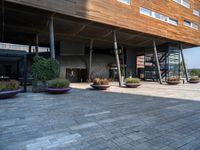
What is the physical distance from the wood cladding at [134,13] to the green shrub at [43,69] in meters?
3.78

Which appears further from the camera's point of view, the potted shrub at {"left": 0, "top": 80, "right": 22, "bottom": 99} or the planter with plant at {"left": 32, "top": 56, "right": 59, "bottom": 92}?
the planter with plant at {"left": 32, "top": 56, "right": 59, "bottom": 92}

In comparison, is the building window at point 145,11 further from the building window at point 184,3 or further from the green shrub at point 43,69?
the green shrub at point 43,69

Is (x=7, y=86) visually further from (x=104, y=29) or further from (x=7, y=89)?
(x=104, y=29)

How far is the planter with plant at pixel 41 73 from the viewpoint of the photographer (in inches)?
417

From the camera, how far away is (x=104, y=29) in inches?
628

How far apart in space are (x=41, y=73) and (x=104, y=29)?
335 inches

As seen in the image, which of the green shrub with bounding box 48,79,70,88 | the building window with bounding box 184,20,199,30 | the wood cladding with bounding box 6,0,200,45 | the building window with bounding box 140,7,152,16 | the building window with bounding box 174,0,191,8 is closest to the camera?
the green shrub with bounding box 48,79,70,88

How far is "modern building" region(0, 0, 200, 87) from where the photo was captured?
469 inches

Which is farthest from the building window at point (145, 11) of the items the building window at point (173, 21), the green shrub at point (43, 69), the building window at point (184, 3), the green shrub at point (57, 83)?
the green shrub at point (57, 83)

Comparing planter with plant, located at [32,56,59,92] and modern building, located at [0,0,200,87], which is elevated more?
modern building, located at [0,0,200,87]

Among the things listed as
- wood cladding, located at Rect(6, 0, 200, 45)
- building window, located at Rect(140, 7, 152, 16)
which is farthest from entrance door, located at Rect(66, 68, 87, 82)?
building window, located at Rect(140, 7, 152, 16)

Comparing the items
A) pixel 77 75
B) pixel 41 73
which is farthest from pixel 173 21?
pixel 41 73

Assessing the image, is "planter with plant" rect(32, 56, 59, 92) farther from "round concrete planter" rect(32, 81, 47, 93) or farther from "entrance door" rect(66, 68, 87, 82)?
"entrance door" rect(66, 68, 87, 82)

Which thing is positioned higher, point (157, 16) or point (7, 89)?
point (157, 16)
